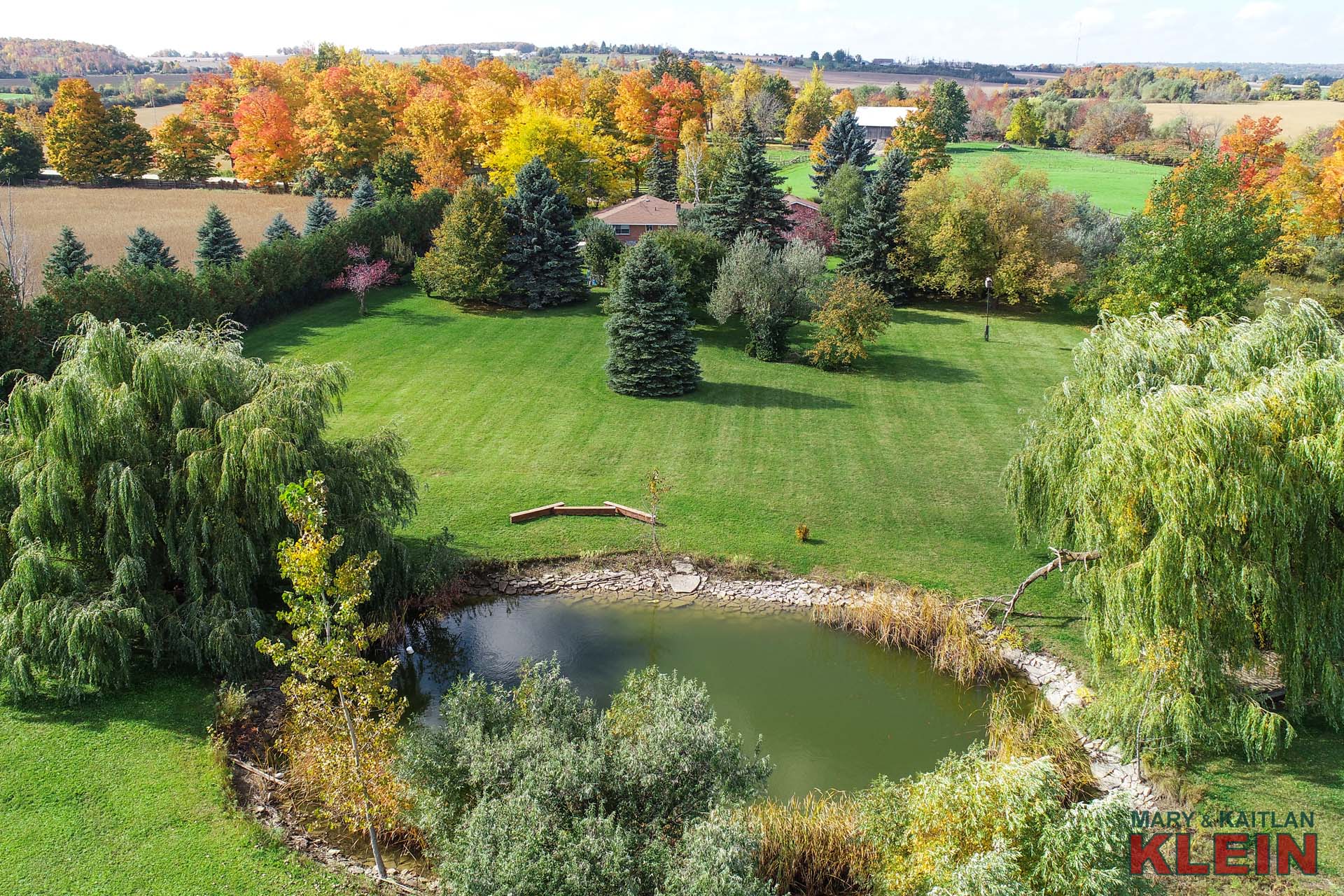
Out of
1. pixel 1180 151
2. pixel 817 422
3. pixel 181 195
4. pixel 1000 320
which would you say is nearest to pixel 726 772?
pixel 817 422

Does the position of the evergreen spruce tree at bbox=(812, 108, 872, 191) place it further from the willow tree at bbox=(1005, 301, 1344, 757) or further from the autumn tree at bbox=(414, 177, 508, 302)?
the willow tree at bbox=(1005, 301, 1344, 757)

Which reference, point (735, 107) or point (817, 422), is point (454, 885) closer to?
point (817, 422)

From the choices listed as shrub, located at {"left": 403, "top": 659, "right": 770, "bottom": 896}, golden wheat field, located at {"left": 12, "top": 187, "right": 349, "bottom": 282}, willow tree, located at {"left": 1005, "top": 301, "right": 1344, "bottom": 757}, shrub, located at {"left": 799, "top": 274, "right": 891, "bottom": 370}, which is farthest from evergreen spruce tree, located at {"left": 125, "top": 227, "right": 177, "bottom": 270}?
willow tree, located at {"left": 1005, "top": 301, "right": 1344, "bottom": 757}

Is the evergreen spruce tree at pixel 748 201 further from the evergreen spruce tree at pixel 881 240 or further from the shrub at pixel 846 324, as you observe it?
the shrub at pixel 846 324

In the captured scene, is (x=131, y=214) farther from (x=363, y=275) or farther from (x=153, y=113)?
(x=153, y=113)

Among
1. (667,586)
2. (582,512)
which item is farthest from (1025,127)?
(667,586)

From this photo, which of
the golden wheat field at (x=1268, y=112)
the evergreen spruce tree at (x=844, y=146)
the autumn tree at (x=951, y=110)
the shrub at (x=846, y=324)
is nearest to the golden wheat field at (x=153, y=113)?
the evergreen spruce tree at (x=844, y=146)
